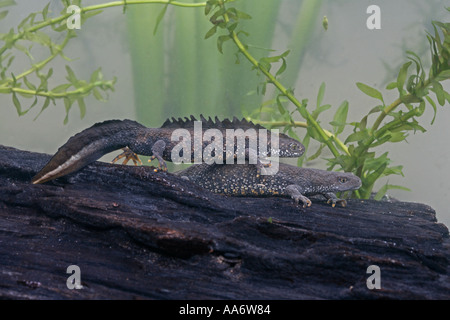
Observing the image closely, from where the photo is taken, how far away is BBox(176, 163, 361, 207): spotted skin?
4.39 meters

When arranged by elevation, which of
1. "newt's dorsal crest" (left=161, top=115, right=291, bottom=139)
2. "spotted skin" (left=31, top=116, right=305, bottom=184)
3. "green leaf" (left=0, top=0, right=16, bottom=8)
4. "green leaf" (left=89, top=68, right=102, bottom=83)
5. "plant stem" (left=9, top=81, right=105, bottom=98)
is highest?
"green leaf" (left=0, top=0, right=16, bottom=8)

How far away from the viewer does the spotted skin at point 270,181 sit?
14.4ft

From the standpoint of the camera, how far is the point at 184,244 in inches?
112

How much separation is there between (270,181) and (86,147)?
214 centimetres

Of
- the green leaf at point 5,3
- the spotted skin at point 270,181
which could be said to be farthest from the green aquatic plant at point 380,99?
the green leaf at point 5,3

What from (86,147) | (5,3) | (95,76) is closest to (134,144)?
(86,147)

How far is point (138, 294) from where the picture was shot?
245 centimetres

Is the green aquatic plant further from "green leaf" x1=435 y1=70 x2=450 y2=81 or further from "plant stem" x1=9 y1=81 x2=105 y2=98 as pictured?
"plant stem" x1=9 y1=81 x2=105 y2=98

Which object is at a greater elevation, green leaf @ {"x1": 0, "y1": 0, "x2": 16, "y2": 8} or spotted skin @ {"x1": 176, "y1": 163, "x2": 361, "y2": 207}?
green leaf @ {"x1": 0, "y1": 0, "x2": 16, "y2": 8}

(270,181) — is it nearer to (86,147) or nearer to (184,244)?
(184,244)

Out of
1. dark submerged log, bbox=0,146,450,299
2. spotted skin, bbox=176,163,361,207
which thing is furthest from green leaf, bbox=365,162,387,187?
dark submerged log, bbox=0,146,450,299

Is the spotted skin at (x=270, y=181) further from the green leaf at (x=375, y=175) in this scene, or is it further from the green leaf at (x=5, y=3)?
the green leaf at (x=5, y=3)

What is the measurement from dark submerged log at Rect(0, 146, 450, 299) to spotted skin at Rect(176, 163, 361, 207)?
0.47 meters
